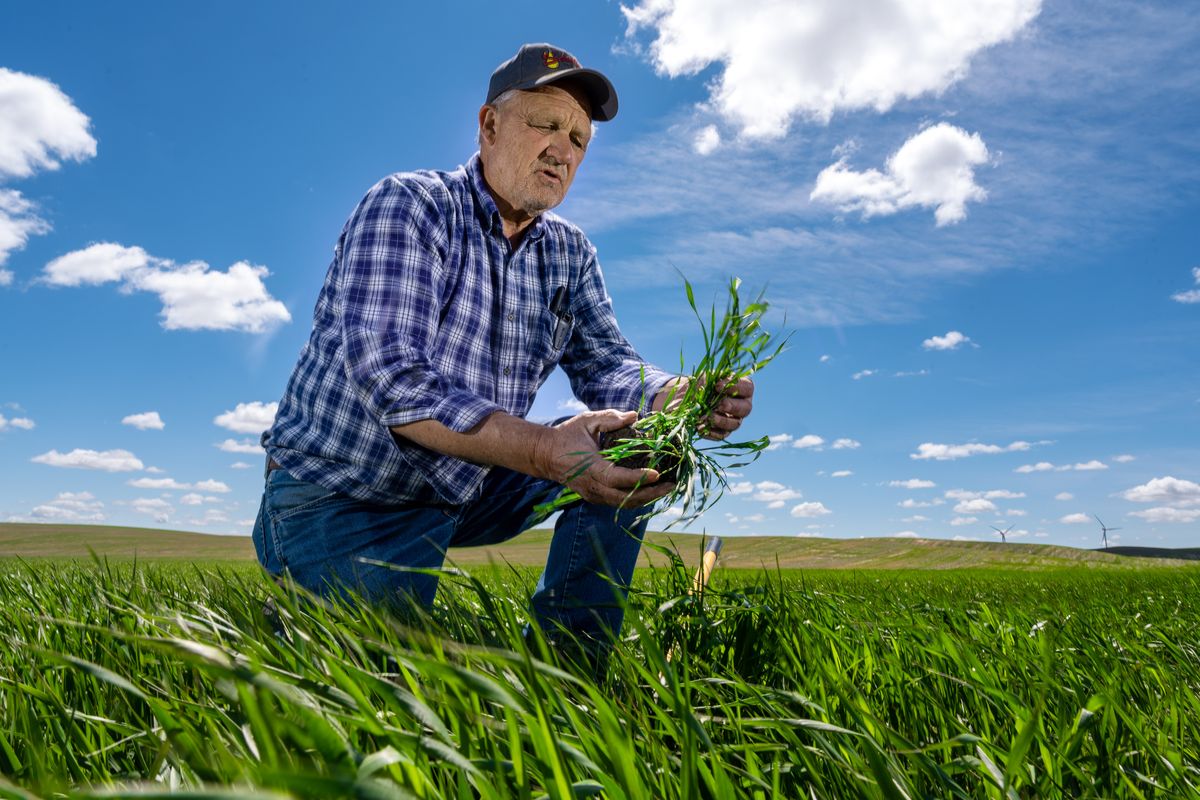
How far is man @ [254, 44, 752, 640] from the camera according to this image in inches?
123

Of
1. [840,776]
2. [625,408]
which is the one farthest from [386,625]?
[625,408]

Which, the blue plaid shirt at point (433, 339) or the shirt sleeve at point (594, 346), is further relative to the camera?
the shirt sleeve at point (594, 346)

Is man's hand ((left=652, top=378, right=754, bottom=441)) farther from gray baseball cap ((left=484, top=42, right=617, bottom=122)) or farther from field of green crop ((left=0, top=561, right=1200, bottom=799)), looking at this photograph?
gray baseball cap ((left=484, top=42, right=617, bottom=122))

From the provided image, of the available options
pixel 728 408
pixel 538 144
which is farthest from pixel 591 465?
pixel 538 144

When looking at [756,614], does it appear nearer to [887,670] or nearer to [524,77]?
[887,670]

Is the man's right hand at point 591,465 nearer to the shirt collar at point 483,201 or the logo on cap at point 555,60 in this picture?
the shirt collar at point 483,201

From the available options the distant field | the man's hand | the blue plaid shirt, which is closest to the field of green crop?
the man's hand

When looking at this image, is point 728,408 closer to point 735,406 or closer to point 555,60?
point 735,406

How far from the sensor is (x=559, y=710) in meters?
1.29

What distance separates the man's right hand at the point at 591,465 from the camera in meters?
2.40

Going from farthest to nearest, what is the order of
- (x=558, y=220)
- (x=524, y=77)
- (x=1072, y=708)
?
(x=558, y=220) → (x=524, y=77) → (x=1072, y=708)

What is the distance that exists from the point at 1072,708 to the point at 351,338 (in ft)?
7.94

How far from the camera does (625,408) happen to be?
366 cm

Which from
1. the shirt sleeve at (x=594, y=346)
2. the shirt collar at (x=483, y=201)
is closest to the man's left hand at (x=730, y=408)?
the shirt sleeve at (x=594, y=346)
